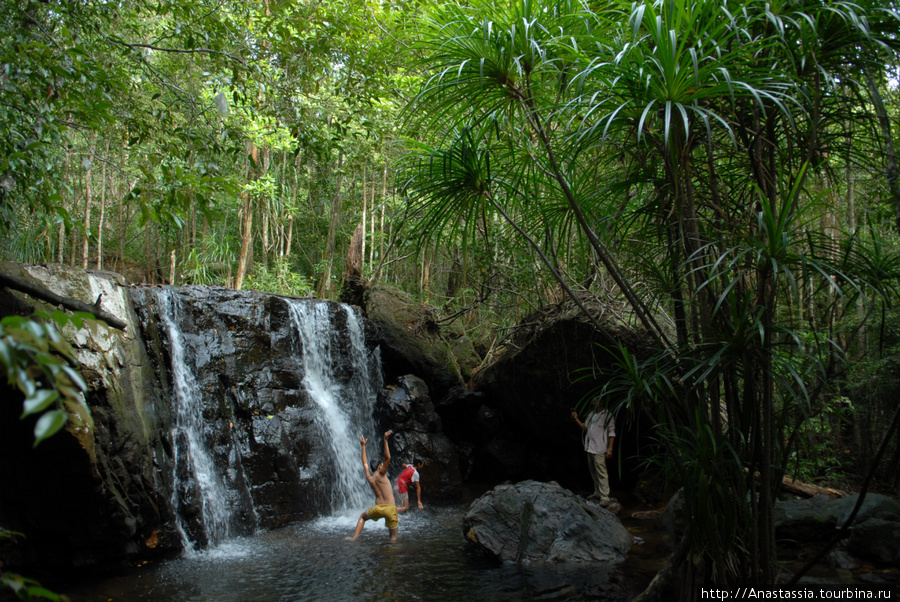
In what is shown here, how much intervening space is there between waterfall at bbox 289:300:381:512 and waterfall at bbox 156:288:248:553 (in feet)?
4.44

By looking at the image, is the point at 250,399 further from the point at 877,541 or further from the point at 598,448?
the point at 877,541

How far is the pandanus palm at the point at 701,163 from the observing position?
232cm

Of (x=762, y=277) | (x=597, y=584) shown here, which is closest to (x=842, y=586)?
(x=597, y=584)

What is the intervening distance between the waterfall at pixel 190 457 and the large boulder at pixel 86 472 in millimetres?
358

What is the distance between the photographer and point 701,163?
10.1 ft

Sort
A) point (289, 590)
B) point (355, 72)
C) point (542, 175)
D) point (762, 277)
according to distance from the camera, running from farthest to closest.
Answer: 1. point (355, 72)
2. point (289, 590)
3. point (542, 175)
4. point (762, 277)

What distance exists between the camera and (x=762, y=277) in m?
2.34

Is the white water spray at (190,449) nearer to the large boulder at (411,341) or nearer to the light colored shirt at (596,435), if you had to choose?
the large boulder at (411,341)

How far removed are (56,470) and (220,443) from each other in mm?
1969

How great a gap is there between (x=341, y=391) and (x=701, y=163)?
20.3 ft

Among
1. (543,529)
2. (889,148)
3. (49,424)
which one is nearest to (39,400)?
(49,424)

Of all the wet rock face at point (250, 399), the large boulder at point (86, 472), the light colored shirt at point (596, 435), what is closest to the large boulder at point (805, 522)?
the light colored shirt at point (596, 435)

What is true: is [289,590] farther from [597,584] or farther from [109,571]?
[597,584]

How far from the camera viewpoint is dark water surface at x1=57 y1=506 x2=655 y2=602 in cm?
410
